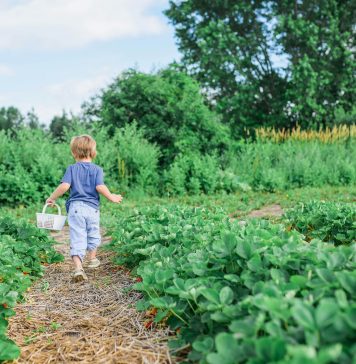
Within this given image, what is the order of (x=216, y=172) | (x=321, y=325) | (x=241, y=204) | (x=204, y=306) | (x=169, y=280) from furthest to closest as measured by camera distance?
(x=216, y=172), (x=241, y=204), (x=169, y=280), (x=204, y=306), (x=321, y=325)

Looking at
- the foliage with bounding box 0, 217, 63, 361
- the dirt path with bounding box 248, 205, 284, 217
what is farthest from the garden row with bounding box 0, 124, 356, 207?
the foliage with bounding box 0, 217, 63, 361

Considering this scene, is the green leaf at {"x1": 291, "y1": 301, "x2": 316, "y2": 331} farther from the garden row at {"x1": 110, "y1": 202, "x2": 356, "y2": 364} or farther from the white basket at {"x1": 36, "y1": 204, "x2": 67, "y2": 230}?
the white basket at {"x1": 36, "y1": 204, "x2": 67, "y2": 230}

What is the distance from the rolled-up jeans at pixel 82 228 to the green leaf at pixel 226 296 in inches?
97.8

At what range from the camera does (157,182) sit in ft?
36.1

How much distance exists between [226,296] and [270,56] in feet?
73.1

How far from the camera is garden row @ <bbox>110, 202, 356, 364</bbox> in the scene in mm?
1671

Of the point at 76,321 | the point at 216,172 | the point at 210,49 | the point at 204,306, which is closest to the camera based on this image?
the point at 204,306

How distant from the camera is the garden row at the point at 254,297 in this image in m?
1.67

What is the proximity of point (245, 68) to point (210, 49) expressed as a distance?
211 cm

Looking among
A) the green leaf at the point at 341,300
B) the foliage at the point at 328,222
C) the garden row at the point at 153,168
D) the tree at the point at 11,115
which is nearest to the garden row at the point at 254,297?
the green leaf at the point at 341,300

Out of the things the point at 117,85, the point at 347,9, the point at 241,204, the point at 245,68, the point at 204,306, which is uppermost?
the point at 347,9

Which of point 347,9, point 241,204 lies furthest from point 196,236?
point 347,9

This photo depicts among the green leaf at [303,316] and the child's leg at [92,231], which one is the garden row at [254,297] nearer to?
the green leaf at [303,316]

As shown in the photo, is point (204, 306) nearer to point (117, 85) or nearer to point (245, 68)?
point (117, 85)
